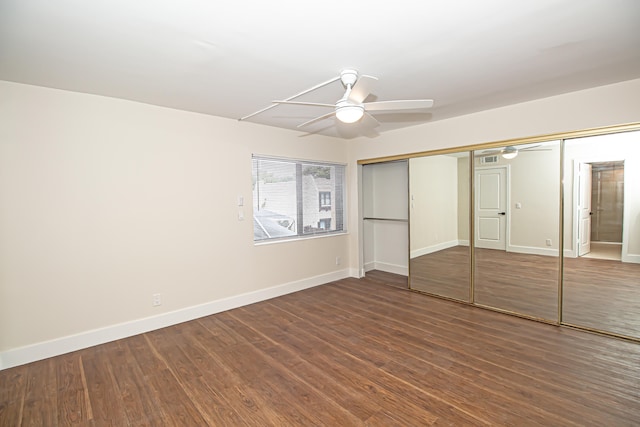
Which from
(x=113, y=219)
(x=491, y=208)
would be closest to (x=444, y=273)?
(x=491, y=208)

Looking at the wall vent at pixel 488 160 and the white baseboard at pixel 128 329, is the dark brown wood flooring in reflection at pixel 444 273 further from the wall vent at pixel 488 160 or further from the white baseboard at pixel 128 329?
the white baseboard at pixel 128 329

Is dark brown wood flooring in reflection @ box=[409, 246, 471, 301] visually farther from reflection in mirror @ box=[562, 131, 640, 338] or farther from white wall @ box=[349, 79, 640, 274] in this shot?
white wall @ box=[349, 79, 640, 274]

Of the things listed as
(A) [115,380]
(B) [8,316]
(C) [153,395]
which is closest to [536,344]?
(C) [153,395]

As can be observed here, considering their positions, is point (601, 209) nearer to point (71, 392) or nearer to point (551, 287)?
point (551, 287)

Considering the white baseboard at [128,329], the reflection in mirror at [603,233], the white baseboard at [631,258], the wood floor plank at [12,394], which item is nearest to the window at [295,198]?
the white baseboard at [128,329]

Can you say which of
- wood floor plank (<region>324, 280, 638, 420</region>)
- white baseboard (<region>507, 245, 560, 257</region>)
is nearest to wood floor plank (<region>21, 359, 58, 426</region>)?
wood floor plank (<region>324, 280, 638, 420</region>)

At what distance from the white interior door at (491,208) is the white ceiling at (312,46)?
3.46ft

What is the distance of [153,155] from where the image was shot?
342 cm

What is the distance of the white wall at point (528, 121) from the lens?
297 cm

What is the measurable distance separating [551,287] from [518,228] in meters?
0.74

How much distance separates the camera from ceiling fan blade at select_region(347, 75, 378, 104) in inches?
83.0

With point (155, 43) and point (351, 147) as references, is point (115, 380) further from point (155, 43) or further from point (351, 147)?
point (351, 147)

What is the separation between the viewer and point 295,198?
15.6 feet

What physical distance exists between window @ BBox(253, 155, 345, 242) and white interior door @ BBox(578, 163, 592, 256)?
128 inches
